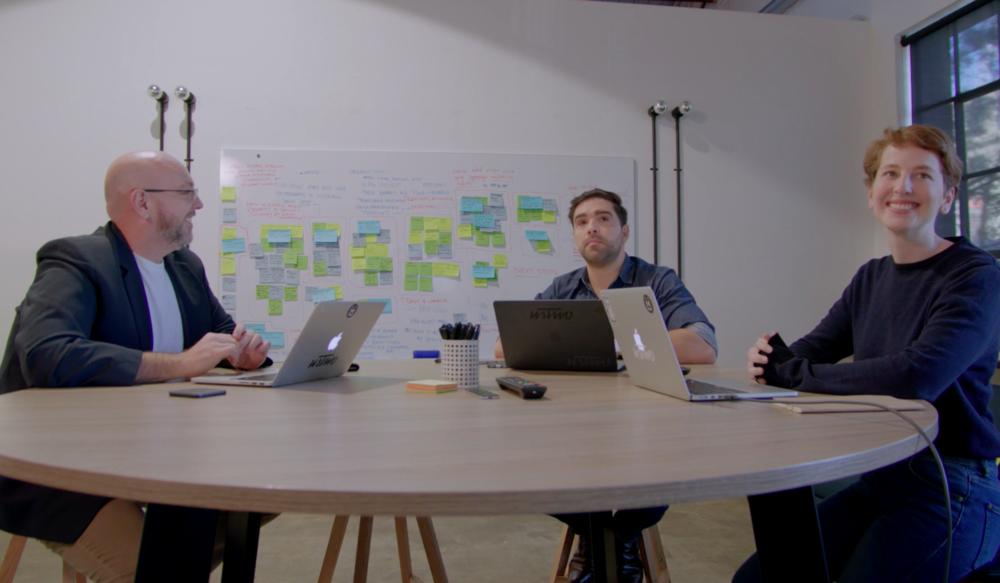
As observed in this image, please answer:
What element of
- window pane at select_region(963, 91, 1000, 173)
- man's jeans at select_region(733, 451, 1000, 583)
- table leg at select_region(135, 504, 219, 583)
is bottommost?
man's jeans at select_region(733, 451, 1000, 583)

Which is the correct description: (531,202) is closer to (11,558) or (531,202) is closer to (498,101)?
(498,101)

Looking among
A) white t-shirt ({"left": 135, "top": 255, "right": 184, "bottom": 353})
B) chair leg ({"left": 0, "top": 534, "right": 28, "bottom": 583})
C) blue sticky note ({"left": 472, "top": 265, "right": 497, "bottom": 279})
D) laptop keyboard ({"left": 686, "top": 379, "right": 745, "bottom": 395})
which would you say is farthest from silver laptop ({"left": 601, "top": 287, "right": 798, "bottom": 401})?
blue sticky note ({"left": 472, "top": 265, "right": 497, "bottom": 279})

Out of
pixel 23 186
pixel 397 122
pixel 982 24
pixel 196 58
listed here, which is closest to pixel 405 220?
pixel 397 122

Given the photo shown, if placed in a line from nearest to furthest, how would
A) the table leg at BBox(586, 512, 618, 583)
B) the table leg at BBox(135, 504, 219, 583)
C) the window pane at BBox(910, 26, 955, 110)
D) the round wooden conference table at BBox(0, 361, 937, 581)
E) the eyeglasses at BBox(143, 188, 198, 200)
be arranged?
the round wooden conference table at BBox(0, 361, 937, 581)
the table leg at BBox(135, 504, 219, 583)
the table leg at BBox(586, 512, 618, 583)
the eyeglasses at BBox(143, 188, 198, 200)
the window pane at BBox(910, 26, 955, 110)

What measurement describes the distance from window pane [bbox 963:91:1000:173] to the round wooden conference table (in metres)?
2.91

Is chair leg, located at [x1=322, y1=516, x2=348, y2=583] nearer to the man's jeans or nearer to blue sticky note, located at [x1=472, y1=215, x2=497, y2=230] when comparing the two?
the man's jeans

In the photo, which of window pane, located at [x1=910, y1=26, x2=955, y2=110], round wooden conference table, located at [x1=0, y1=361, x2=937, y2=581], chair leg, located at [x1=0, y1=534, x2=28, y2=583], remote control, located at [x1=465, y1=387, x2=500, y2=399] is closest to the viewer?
round wooden conference table, located at [x1=0, y1=361, x2=937, y2=581]

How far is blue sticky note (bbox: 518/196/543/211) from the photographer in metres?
3.48

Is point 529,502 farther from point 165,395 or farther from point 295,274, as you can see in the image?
point 295,274

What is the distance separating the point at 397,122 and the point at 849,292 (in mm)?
2609

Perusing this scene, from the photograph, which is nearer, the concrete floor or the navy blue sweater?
Answer: the navy blue sweater

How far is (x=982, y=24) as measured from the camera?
10.2 ft

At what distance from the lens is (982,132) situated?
3135 millimetres

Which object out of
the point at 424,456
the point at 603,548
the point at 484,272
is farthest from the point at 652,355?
the point at 484,272
